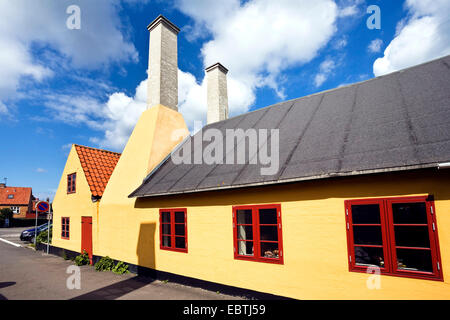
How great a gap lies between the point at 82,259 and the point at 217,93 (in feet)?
34.9

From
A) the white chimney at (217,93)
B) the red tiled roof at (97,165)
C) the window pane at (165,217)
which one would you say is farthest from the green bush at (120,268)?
the white chimney at (217,93)

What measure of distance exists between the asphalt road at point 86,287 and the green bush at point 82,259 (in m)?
0.44

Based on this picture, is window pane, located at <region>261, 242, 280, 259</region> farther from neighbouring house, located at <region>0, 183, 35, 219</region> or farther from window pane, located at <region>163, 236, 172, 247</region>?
neighbouring house, located at <region>0, 183, 35, 219</region>

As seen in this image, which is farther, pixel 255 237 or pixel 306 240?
pixel 255 237

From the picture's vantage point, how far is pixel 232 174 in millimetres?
6848

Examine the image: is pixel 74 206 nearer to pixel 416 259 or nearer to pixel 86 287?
pixel 86 287

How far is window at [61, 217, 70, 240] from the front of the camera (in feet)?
43.5

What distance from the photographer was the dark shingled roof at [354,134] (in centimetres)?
458

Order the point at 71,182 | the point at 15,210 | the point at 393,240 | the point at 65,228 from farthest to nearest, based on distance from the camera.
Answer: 1. the point at 15,210
2. the point at 65,228
3. the point at 71,182
4. the point at 393,240

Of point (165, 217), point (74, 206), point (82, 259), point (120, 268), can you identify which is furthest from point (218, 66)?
point (82, 259)

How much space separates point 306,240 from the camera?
541 cm

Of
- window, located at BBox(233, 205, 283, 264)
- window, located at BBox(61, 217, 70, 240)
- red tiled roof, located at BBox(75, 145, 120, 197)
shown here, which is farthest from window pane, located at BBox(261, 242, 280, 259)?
window, located at BBox(61, 217, 70, 240)

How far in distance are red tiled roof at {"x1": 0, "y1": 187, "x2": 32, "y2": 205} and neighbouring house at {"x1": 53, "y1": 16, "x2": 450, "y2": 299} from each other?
Result: 148 feet
